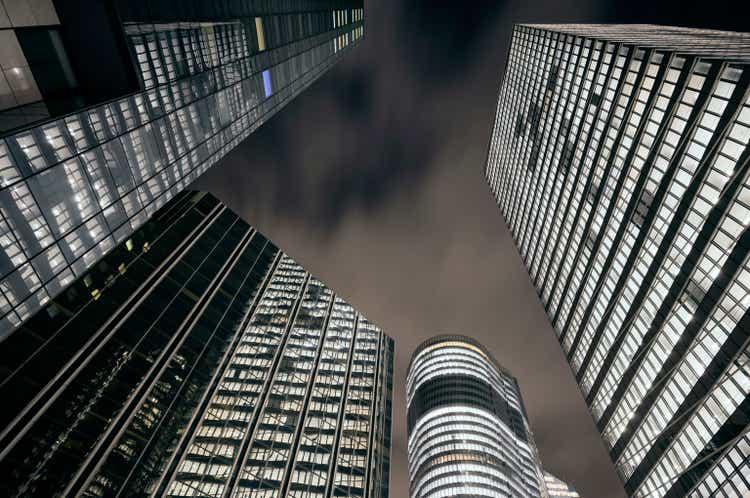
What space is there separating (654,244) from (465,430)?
304 ft

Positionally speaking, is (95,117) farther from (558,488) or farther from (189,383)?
(558,488)

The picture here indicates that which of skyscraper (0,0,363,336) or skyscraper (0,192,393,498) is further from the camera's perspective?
skyscraper (0,192,393,498)

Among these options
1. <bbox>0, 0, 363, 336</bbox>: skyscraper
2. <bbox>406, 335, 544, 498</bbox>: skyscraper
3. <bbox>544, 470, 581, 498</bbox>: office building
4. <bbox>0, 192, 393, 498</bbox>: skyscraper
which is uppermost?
<bbox>0, 0, 363, 336</bbox>: skyscraper

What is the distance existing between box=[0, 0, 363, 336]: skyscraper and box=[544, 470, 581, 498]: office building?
203721 mm

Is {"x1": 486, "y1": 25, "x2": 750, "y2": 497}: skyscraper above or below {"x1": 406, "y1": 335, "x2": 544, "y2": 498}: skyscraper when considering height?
above

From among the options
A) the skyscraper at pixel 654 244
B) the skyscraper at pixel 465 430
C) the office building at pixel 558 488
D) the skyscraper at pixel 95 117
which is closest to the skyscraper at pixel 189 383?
the skyscraper at pixel 95 117

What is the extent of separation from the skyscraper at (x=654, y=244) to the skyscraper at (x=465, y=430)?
60.2 metres

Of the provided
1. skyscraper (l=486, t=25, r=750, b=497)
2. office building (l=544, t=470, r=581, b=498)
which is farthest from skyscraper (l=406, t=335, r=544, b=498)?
skyscraper (l=486, t=25, r=750, b=497)

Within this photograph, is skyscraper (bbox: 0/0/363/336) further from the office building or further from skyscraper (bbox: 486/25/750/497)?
the office building

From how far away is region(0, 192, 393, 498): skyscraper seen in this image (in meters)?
37.5

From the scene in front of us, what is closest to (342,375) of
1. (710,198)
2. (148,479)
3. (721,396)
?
(148,479)

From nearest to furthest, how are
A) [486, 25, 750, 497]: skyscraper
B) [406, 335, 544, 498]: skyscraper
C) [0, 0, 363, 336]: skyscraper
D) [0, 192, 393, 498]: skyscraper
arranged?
[0, 0, 363, 336]: skyscraper, [486, 25, 750, 497]: skyscraper, [0, 192, 393, 498]: skyscraper, [406, 335, 544, 498]: skyscraper

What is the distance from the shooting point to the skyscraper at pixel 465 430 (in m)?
111

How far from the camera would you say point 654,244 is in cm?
4859
